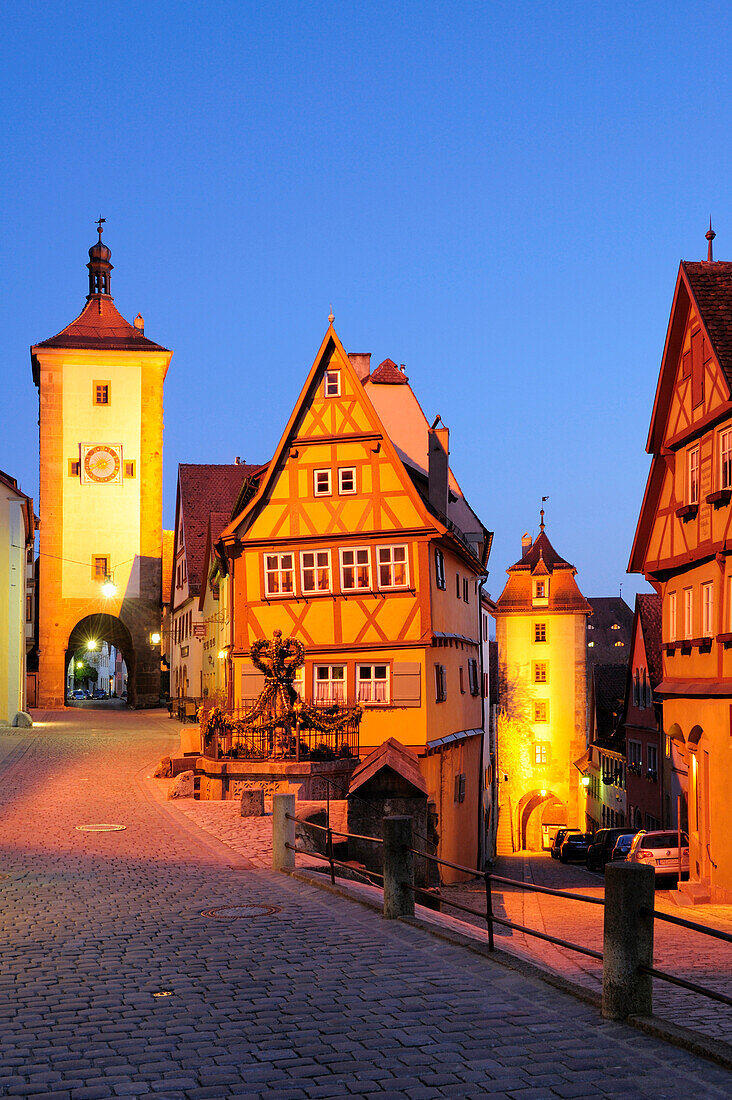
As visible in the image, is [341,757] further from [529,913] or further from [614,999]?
[614,999]

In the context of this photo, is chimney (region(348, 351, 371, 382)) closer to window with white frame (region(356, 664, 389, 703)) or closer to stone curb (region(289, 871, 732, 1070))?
window with white frame (region(356, 664, 389, 703))

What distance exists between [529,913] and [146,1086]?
61.3 ft

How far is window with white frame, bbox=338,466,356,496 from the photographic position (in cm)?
3250

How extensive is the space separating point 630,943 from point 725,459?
17.3 metres

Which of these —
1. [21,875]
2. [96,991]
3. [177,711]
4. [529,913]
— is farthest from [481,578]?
[96,991]

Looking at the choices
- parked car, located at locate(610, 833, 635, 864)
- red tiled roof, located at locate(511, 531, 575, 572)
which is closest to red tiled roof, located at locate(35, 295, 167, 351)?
red tiled roof, located at locate(511, 531, 575, 572)

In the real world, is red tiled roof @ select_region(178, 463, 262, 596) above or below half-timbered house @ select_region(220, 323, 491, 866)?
above

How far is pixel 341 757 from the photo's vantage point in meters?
28.3

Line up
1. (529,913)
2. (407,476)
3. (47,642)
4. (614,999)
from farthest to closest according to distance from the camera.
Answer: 1. (47,642)
2. (407,476)
3. (529,913)
4. (614,999)

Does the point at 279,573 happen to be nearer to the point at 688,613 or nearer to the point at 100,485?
the point at 688,613

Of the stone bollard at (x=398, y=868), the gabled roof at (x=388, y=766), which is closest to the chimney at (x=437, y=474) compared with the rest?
the gabled roof at (x=388, y=766)

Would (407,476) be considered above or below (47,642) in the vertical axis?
above

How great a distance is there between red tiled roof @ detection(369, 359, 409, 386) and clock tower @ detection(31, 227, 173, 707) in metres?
23.5

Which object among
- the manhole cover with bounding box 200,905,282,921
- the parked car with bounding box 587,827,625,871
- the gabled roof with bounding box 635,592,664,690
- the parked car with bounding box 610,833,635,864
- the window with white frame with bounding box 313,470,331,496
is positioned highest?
the window with white frame with bounding box 313,470,331,496
